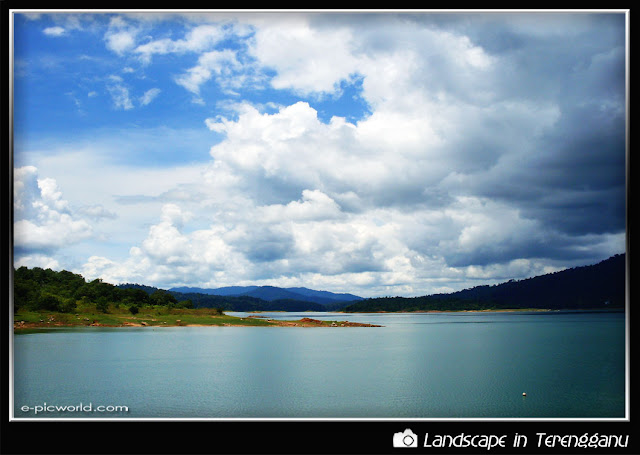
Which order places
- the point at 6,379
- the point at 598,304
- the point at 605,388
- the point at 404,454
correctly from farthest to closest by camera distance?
the point at 598,304
the point at 605,388
the point at 6,379
the point at 404,454

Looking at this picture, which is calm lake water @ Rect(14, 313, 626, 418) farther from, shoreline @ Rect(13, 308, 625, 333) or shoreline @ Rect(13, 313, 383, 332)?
shoreline @ Rect(13, 308, 625, 333)

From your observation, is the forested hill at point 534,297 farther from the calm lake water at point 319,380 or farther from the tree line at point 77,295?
the tree line at point 77,295

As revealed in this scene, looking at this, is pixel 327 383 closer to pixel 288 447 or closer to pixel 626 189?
pixel 288 447

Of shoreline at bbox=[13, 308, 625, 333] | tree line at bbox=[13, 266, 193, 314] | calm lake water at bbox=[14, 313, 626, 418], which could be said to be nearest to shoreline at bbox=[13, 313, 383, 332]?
shoreline at bbox=[13, 308, 625, 333]

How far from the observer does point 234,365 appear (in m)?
18.8

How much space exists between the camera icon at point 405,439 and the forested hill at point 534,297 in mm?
31856

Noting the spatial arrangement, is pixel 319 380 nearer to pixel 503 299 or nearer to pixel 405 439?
pixel 405 439

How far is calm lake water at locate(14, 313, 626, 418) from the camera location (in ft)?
37.3

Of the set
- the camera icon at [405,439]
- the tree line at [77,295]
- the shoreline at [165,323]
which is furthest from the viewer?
the shoreline at [165,323]

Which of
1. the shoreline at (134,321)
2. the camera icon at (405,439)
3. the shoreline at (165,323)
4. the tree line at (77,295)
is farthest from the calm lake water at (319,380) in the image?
the shoreline at (134,321)

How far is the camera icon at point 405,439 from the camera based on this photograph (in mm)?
7684
